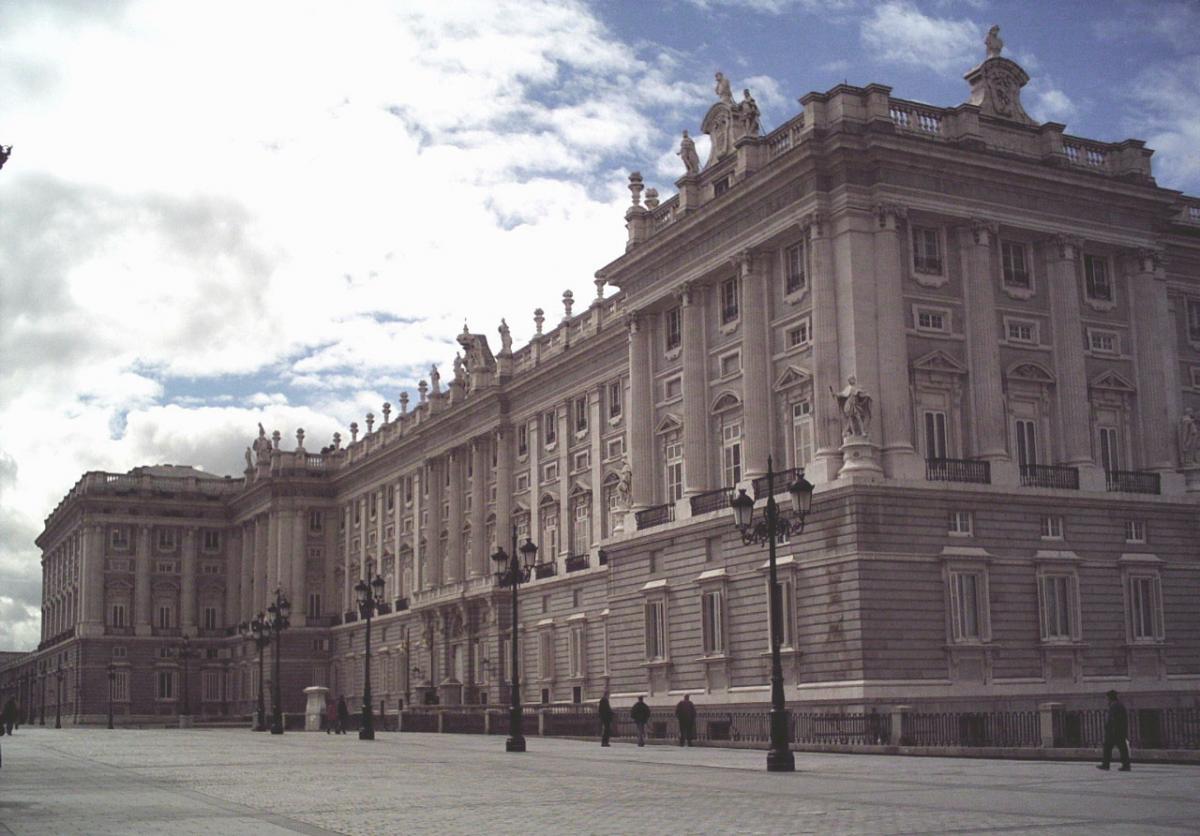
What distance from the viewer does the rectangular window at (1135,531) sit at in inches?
1887

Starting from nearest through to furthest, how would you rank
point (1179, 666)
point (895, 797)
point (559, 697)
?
point (895, 797)
point (1179, 666)
point (559, 697)

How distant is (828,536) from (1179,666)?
13.0 m

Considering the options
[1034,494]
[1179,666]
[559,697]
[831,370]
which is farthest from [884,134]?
→ [559,697]

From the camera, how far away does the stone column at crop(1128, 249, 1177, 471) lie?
49688 mm

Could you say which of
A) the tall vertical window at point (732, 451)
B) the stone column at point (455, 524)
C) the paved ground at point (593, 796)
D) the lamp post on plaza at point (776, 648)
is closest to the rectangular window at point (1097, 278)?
the tall vertical window at point (732, 451)

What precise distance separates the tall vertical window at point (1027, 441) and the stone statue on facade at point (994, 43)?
1289 cm

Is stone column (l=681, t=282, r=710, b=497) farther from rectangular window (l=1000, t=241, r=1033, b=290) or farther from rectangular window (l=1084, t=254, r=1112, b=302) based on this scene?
rectangular window (l=1084, t=254, r=1112, b=302)

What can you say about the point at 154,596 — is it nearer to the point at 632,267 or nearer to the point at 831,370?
the point at 632,267

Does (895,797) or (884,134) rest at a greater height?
(884,134)

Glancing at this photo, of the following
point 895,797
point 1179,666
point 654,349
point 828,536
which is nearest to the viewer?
point 895,797

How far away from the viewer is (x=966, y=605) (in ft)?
146

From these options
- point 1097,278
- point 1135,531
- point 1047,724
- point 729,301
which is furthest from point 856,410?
point 1047,724

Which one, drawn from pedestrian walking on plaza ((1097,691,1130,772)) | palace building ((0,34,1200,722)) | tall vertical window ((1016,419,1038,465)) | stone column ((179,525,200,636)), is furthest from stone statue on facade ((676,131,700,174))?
stone column ((179,525,200,636))

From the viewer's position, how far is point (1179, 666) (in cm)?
4753
